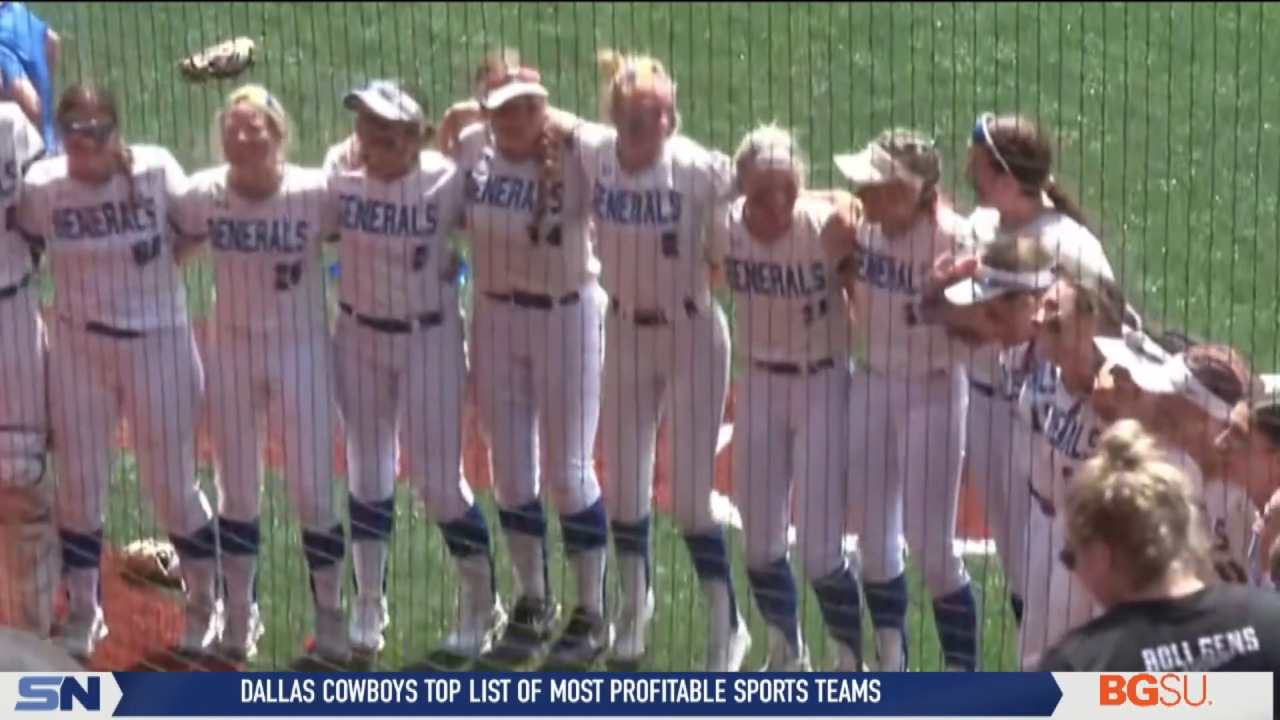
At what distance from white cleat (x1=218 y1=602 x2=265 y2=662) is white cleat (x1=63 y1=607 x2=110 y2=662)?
0.22m

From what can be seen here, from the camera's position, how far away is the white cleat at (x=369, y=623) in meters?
4.39

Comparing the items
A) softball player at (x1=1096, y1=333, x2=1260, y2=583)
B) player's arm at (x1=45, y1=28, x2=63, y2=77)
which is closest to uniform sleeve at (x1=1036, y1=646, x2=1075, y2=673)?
softball player at (x1=1096, y1=333, x2=1260, y2=583)

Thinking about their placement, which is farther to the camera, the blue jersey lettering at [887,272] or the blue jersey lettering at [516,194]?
the blue jersey lettering at [516,194]

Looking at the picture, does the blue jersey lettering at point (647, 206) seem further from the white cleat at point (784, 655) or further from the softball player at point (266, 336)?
the white cleat at point (784, 655)

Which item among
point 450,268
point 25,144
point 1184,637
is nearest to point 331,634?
point 450,268

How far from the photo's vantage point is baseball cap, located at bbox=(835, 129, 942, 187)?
13.1ft

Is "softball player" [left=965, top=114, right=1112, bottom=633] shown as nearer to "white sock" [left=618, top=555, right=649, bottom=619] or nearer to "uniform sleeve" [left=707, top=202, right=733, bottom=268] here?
"uniform sleeve" [left=707, top=202, right=733, bottom=268]

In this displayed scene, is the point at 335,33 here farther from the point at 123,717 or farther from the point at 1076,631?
the point at 1076,631

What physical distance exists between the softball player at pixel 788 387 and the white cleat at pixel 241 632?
884 mm

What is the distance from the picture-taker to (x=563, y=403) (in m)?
4.29

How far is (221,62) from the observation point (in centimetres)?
439

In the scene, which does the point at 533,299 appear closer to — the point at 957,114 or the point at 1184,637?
the point at 957,114

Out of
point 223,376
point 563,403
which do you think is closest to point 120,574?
point 223,376

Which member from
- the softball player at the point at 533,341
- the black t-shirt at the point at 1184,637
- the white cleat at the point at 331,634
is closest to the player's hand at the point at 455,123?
the softball player at the point at 533,341
